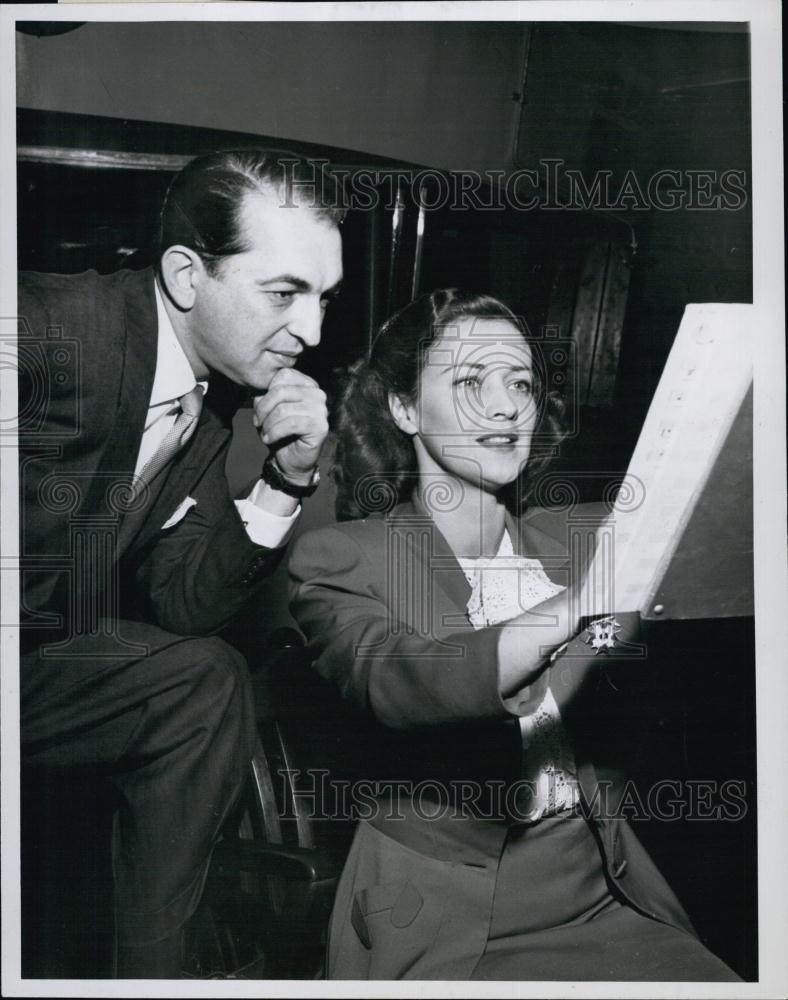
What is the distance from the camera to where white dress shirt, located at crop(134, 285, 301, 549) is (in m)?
2.10

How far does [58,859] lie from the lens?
215cm

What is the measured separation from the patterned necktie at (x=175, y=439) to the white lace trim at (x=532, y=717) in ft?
2.07

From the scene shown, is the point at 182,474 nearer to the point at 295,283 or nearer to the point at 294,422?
the point at 294,422

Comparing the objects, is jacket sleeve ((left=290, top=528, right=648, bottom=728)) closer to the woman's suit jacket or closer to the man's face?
the woman's suit jacket

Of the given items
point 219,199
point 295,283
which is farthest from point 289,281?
point 219,199

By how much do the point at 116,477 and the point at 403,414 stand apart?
0.61 m

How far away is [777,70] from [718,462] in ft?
2.79

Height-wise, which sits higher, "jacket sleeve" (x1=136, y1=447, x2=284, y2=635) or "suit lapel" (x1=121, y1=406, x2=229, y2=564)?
"suit lapel" (x1=121, y1=406, x2=229, y2=564)

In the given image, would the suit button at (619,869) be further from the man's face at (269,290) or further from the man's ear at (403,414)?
the man's face at (269,290)

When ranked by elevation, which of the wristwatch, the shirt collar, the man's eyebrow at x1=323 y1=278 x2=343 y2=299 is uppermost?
the man's eyebrow at x1=323 y1=278 x2=343 y2=299

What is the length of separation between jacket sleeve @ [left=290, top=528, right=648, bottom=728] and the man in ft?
0.35

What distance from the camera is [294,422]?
210cm

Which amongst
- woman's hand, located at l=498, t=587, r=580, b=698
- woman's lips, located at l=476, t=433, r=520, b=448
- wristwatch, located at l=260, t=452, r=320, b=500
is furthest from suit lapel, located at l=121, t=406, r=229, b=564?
woman's hand, located at l=498, t=587, r=580, b=698

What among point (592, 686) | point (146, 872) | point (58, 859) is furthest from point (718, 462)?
point (58, 859)
